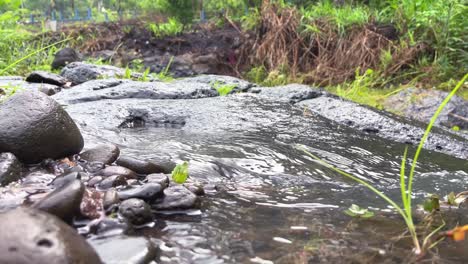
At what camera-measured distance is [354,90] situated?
20.3 ft

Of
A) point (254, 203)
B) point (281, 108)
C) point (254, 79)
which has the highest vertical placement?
point (254, 203)

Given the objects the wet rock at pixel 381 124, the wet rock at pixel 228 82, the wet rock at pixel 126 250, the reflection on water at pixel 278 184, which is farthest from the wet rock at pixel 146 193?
the wet rock at pixel 228 82

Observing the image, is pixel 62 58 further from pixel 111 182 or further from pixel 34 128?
pixel 111 182

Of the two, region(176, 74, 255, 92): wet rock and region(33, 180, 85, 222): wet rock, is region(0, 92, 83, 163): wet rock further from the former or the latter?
region(176, 74, 255, 92): wet rock

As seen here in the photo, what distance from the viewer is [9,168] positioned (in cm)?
194

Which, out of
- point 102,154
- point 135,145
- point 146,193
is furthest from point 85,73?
point 146,193

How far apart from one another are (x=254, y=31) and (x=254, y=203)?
7.48 metres

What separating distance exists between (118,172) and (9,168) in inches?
Answer: 18.6

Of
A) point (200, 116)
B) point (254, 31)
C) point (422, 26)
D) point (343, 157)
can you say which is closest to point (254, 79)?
point (254, 31)

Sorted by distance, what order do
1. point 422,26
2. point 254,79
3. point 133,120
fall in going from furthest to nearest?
point 254,79 < point 422,26 < point 133,120

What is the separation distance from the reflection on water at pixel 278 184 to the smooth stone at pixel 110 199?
0.20 meters

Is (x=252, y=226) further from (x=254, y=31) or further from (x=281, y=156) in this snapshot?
(x=254, y=31)

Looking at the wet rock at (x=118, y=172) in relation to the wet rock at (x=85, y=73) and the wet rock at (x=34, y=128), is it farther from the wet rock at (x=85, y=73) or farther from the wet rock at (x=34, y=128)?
the wet rock at (x=85, y=73)

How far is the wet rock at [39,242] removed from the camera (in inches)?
42.4
